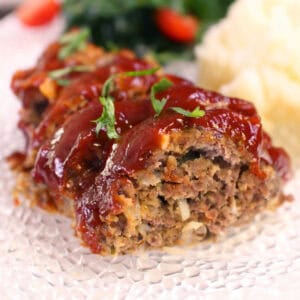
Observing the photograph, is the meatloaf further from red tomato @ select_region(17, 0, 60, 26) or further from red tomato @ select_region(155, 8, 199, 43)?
red tomato @ select_region(17, 0, 60, 26)

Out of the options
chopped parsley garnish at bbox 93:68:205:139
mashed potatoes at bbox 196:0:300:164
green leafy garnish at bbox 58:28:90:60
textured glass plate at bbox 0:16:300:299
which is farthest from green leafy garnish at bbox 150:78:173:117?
green leafy garnish at bbox 58:28:90:60

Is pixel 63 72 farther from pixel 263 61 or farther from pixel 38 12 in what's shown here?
pixel 38 12

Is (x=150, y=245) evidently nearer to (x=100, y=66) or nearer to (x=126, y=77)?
(x=126, y=77)

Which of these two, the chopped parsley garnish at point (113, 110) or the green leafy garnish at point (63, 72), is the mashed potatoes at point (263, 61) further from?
the green leafy garnish at point (63, 72)

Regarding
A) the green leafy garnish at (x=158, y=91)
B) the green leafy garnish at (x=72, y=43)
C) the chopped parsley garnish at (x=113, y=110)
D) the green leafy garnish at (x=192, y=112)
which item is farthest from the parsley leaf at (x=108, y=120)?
the green leafy garnish at (x=72, y=43)

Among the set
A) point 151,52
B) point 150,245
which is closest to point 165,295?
point 150,245

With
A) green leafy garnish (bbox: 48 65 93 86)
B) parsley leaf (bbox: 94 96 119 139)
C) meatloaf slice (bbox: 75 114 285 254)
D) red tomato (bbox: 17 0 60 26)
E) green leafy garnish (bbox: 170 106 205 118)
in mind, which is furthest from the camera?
red tomato (bbox: 17 0 60 26)
